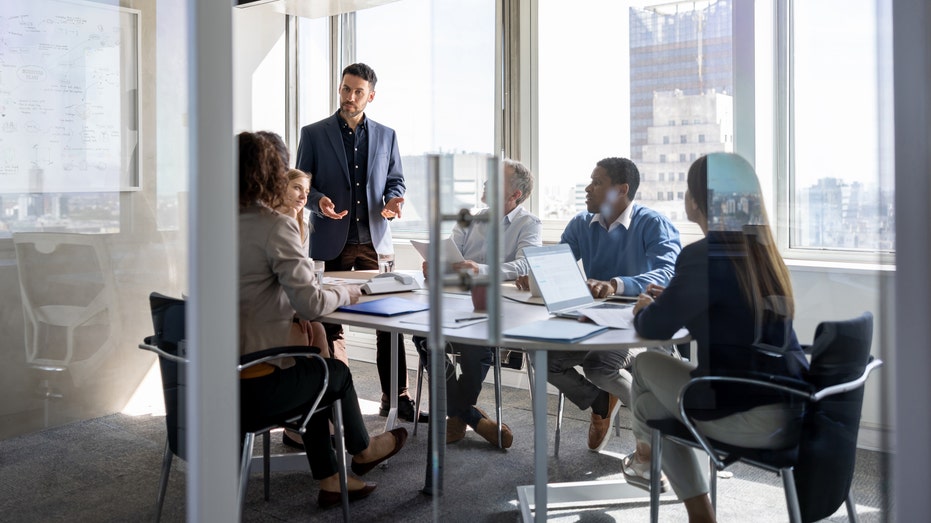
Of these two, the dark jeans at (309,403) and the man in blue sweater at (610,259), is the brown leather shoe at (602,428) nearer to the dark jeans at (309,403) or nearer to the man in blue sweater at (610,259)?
the man in blue sweater at (610,259)

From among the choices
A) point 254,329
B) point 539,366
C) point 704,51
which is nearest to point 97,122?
point 254,329

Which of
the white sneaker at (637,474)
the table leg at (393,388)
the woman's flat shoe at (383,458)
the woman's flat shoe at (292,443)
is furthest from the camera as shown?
the table leg at (393,388)

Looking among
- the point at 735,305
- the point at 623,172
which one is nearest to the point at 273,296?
the point at 623,172

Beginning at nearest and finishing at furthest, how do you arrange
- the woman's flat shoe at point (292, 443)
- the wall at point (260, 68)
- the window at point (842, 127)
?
1. the window at point (842, 127)
2. the woman's flat shoe at point (292, 443)
3. the wall at point (260, 68)

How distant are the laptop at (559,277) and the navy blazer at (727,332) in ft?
1.83

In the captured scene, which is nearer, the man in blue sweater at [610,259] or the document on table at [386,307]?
the man in blue sweater at [610,259]

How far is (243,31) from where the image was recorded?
5.45 meters

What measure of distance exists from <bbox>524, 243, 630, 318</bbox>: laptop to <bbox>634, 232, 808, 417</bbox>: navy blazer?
56 cm

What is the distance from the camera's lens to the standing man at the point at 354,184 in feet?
13.1

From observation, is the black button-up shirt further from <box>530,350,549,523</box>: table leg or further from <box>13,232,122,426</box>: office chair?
<box>530,350,549,523</box>: table leg

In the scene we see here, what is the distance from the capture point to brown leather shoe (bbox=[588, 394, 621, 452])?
8.16ft

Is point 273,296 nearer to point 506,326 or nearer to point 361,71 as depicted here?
point 506,326

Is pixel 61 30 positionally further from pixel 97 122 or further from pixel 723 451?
pixel 723 451

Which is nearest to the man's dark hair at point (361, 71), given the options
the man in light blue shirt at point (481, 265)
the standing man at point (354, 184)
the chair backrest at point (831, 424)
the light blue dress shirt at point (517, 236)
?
the standing man at point (354, 184)
